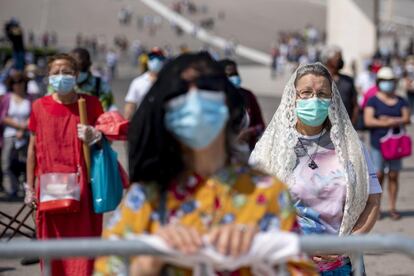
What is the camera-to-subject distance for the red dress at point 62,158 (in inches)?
235

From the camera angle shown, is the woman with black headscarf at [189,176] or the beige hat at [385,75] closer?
the woman with black headscarf at [189,176]

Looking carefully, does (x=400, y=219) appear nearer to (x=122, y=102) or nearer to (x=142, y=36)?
(x=122, y=102)

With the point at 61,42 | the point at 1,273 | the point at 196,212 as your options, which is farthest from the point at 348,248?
the point at 61,42

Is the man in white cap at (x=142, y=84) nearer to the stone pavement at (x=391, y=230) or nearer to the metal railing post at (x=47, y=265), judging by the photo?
the stone pavement at (x=391, y=230)

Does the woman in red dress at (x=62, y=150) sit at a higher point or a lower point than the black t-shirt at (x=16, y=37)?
lower

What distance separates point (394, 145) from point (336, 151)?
560 cm

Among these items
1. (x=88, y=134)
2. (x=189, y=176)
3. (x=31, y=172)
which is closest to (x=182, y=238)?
(x=189, y=176)

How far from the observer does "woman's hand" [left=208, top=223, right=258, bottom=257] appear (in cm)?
260

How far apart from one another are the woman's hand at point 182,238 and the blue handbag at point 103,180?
3377 mm

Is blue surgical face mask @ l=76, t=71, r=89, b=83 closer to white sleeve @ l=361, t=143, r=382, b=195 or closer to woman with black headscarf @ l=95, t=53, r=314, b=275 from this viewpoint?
white sleeve @ l=361, t=143, r=382, b=195

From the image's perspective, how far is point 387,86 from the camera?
388 inches

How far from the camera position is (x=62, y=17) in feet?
213

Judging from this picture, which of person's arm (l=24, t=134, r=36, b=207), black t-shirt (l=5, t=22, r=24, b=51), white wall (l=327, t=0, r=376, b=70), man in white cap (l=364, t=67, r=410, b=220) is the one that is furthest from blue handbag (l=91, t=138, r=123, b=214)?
white wall (l=327, t=0, r=376, b=70)

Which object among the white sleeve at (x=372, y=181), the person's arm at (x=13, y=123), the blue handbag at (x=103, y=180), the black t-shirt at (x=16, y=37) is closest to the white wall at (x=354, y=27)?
the black t-shirt at (x=16, y=37)
